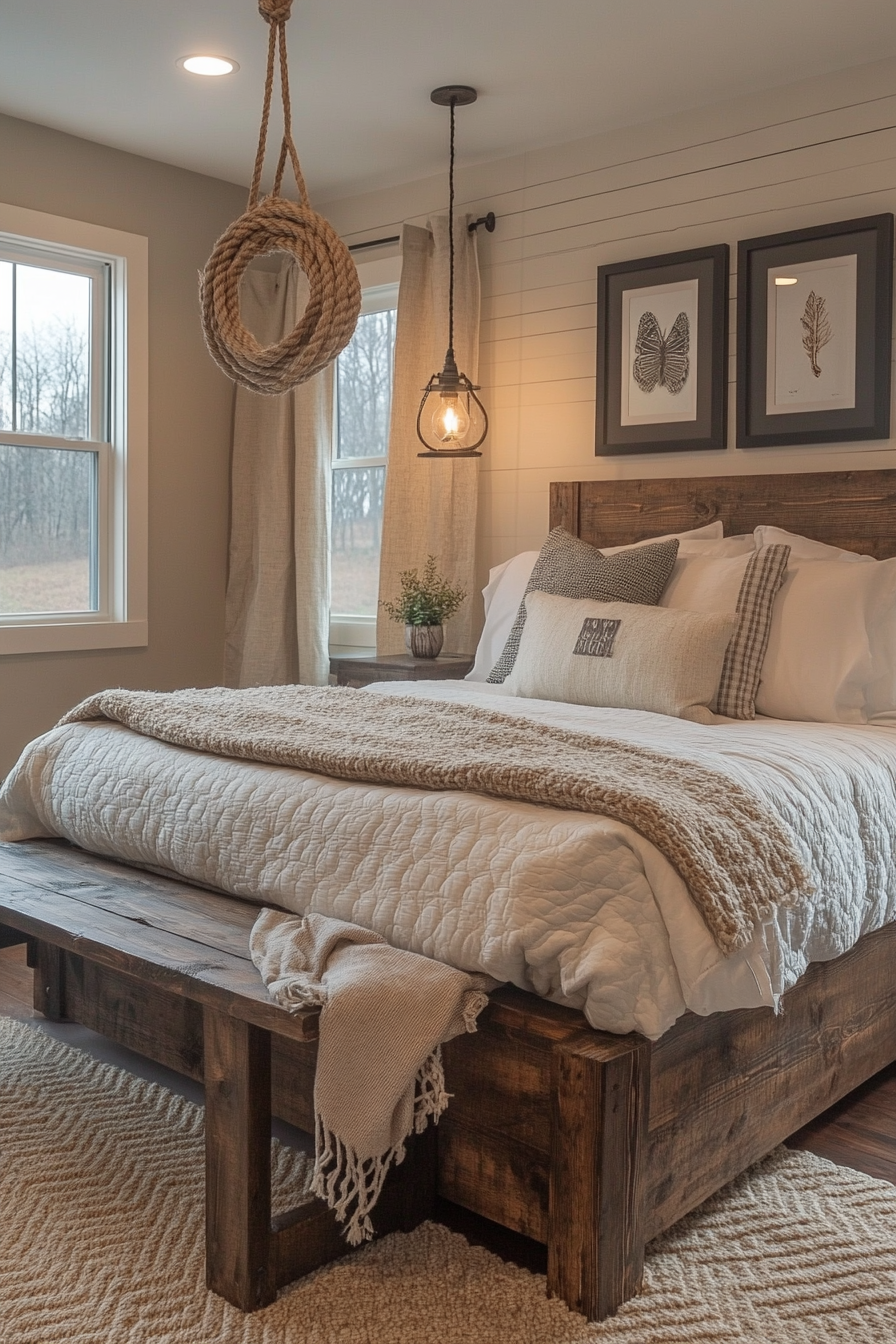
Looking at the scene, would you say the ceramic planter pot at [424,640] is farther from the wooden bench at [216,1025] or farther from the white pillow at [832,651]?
the wooden bench at [216,1025]

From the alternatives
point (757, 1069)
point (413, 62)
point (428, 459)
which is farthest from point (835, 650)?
point (413, 62)

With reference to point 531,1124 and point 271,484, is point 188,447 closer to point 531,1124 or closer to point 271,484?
point 271,484

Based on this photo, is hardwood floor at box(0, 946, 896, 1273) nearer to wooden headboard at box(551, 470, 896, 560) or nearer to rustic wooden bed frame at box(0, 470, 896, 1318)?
rustic wooden bed frame at box(0, 470, 896, 1318)

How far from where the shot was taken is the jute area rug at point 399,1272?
1.64 metres

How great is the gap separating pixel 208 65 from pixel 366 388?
1.39 m

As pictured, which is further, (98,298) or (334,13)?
(98,298)

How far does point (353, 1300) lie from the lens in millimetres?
1712

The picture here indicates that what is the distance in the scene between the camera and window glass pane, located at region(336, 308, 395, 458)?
15.0ft

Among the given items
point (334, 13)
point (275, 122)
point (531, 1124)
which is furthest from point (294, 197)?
point (531, 1124)

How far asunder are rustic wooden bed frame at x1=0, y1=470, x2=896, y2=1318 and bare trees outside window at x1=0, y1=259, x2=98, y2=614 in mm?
1987

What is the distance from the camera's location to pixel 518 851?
5.70 ft

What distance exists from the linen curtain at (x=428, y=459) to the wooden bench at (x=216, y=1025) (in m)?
2.04

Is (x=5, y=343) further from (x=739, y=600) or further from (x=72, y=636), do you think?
(x=739, y=600)

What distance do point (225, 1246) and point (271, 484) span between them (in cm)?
331
